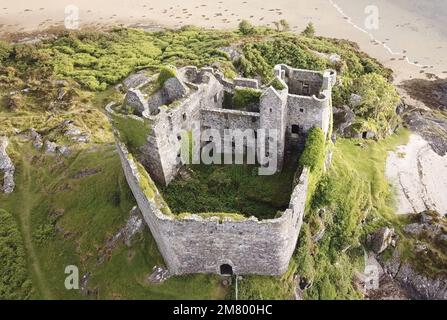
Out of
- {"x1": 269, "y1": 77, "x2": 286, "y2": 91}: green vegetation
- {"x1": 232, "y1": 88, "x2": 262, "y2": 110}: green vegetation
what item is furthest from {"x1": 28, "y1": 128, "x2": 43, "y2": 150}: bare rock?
{"x1": 269, "y1": 77, "x2": 286, "y2": 91}: green vegetation

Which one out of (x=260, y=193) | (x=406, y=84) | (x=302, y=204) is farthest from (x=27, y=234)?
(x=406, y=84)

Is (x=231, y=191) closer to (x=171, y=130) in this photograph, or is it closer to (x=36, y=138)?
(x=171, y=130)

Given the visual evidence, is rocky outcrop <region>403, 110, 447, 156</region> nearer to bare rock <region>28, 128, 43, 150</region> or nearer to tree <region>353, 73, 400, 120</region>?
tree <region>353, 73, 400, 120</region>

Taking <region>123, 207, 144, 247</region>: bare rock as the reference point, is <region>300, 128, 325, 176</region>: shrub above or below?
above

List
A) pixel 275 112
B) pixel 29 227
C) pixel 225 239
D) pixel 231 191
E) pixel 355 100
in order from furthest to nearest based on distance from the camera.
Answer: pixel 355 100
pixel 29 227
pixel 231 191
pixel 275 112
pixel 225 239

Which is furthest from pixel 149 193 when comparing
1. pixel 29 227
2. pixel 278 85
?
pixel 29 227
